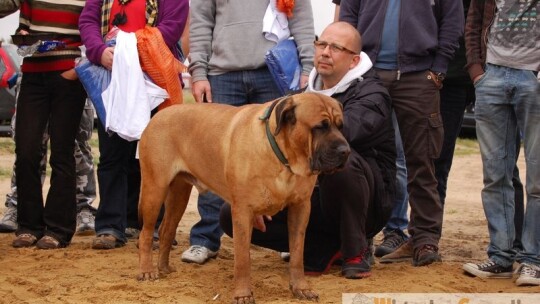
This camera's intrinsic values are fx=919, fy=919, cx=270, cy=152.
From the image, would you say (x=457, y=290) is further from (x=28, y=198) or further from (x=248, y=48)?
(x=28, y=198)

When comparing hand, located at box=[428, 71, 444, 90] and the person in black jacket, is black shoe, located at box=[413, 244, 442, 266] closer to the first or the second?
the person in black jacket

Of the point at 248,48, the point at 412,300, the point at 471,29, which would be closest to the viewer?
the point at 412,300

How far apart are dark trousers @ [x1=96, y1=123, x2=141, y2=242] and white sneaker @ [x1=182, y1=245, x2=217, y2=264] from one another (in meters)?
0.76

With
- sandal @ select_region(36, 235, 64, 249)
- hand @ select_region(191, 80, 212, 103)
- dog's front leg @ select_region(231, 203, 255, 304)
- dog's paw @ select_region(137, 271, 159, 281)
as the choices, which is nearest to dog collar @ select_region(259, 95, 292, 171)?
dog's front leg @ select_region(231, 203, 255, 304)

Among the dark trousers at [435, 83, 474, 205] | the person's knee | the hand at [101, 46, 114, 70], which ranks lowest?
the person's knee

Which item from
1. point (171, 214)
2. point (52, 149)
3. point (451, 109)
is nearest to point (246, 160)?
point (171, 214)

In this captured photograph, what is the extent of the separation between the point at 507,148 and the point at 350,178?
1.10 metres

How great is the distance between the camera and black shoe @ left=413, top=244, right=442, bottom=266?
256 inches

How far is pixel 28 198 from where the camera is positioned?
7246 mm

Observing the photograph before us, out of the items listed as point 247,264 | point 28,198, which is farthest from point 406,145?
point 28,198

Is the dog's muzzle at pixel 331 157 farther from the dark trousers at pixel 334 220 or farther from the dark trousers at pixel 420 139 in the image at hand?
the dark trousers at pixel 420 139

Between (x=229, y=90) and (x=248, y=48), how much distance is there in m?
0.34

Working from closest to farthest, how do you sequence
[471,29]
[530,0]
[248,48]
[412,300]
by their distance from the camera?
[412,300] → [530,0] → [471,29] → [248,48]

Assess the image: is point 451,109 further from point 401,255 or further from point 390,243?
point 401,255
